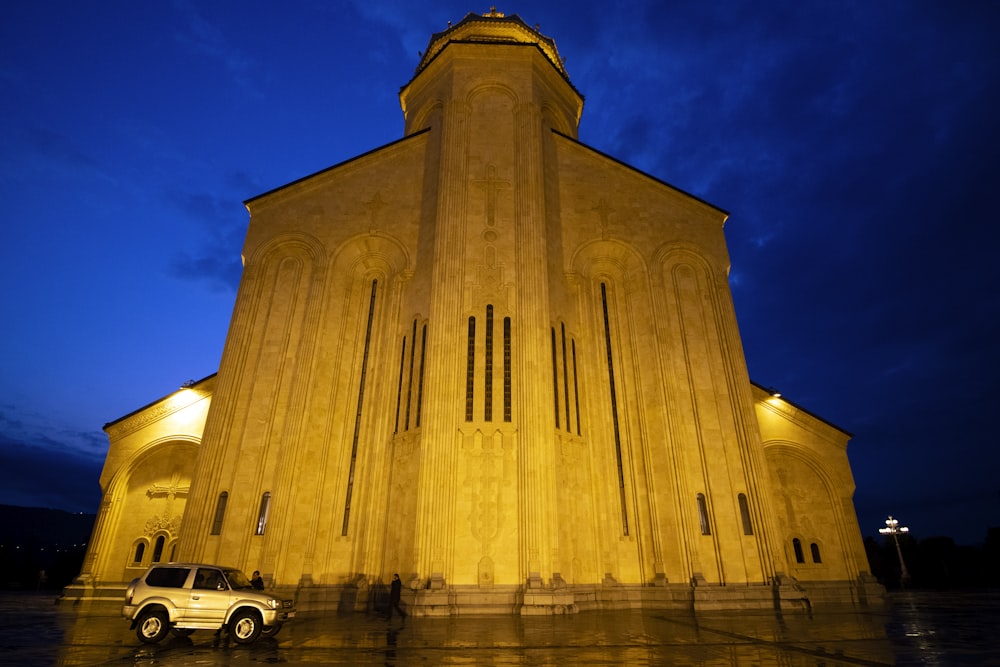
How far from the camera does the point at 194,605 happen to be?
9.38 m

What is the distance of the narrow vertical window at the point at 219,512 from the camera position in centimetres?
1670

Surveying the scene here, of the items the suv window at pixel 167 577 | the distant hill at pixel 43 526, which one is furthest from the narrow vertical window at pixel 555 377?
the distant hill at pixel 43 526

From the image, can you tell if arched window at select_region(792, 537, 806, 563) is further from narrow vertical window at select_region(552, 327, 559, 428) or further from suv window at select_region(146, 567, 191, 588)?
suv window at select_region(146, 567, 191, 588)

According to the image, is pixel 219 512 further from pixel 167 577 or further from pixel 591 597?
pixel 591 597

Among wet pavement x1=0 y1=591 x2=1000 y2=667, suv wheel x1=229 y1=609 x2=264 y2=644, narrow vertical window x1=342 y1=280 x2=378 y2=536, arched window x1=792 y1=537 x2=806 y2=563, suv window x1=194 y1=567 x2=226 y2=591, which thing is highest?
narrow vertical window x1=342 y1=280 x2=378 y2=536

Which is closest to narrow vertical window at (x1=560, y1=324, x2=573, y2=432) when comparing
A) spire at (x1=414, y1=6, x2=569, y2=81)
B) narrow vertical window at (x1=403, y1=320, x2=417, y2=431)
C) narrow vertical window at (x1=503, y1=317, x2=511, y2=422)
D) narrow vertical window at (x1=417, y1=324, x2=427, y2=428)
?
narrow vertical window at (x1=503, y1=317, x2=511, y2=422)

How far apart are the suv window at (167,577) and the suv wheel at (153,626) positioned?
450 mm

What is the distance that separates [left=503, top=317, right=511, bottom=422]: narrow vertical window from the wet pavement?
18.4 feet

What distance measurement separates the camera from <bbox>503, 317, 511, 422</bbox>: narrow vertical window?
51.8 feet

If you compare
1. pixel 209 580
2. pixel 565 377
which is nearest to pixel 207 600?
pixel 209 580

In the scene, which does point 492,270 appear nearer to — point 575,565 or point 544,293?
point 544,293

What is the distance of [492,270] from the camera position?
17.8 m

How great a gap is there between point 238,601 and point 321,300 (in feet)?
40.6

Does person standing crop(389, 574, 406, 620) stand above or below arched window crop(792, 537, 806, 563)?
below
